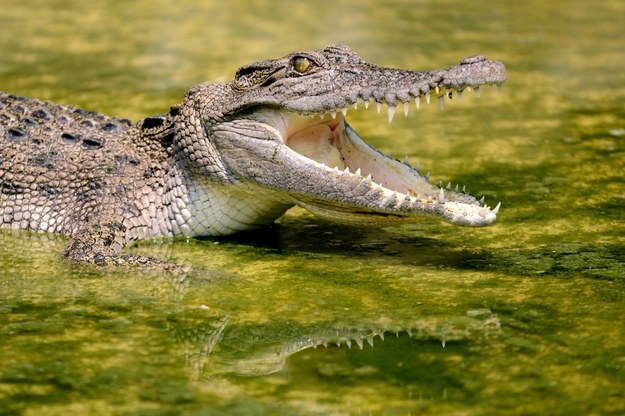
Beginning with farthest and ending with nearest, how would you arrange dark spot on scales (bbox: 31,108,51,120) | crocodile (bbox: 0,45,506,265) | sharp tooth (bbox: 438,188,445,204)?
dark spot on scales (bbox: 31,108,51,120) → crocodile (bbox: 0,45,506,265) → sharp tooth (bbox: 438,188,445,204)

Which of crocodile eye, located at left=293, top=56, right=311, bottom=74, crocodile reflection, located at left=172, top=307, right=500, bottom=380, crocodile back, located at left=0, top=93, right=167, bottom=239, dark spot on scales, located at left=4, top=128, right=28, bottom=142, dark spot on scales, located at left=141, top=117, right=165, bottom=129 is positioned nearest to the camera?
crocodile reflection, located at left=172, top=307, right=500, bottom=380

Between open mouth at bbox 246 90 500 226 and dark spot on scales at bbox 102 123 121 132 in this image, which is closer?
open mouth at bbox 246 90 500 226

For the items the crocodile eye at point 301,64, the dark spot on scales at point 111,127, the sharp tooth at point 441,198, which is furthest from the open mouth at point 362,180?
the dark spot on scales at point 111,127

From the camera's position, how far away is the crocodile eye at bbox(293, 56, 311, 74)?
627 centimetres

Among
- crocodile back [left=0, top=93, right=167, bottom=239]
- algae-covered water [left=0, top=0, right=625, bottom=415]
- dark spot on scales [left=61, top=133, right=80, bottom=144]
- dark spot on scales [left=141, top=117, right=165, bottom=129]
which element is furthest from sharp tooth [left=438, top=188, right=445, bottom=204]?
dark spot on scales [left=61, top=133, right=80, bottom=144]

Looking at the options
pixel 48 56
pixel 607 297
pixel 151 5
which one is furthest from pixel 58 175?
pixel 151 5

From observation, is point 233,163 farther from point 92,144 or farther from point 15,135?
point 15,135

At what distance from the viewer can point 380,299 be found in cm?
551

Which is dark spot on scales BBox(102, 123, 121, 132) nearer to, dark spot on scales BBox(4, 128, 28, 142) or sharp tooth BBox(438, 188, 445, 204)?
dark spot on scales BBox(4, 128, 28, 142)

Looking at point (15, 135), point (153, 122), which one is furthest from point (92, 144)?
point (15, 135)

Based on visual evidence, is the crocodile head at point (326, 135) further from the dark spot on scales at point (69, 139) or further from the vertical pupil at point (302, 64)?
the dark spot on scales at point (69, 139)

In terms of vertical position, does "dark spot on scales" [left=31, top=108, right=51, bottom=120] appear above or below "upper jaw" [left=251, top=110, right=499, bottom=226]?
above

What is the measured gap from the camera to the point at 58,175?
22.1 feet

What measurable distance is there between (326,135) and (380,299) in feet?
4.56
